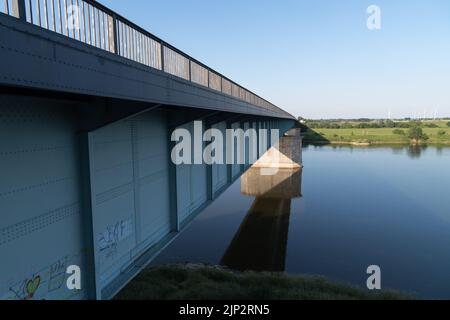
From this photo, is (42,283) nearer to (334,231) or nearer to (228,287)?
(228,287)

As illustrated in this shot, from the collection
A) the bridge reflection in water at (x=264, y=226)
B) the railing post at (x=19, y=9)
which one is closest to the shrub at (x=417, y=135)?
the bridge reflection in water at (x=264, y=226)

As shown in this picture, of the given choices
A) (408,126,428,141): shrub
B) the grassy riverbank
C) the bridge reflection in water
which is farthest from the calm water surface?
(408,126,428,141): shrub

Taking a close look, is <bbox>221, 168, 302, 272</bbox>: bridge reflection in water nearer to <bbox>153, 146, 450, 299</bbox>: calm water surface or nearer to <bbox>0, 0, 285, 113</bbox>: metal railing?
<bbox>153, 146, 450, 299</bbox>: calm water surface

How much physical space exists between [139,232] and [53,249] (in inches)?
107

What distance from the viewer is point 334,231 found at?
Answer: 24500 mm

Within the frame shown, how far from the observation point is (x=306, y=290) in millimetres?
14555

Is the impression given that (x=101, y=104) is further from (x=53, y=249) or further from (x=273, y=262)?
(x=273, y=262)

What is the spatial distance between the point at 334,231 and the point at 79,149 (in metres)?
22.9

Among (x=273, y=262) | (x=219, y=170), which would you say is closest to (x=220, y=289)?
(x=219, y=170)

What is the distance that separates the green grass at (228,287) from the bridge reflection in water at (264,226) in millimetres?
2672

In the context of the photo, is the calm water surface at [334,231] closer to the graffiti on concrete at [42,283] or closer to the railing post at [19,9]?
the graffiti on concrete at [42,283]

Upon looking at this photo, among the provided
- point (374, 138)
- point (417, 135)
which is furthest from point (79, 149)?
point (417, 135)

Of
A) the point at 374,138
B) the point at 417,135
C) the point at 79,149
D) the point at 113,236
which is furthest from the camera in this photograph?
the point at 374,138

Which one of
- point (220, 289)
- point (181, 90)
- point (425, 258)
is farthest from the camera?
point (425, 258)
